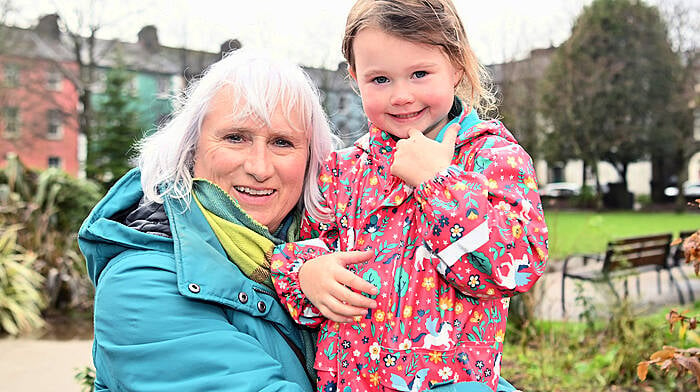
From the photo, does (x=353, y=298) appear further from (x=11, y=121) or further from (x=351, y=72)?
(x=11, y=121)

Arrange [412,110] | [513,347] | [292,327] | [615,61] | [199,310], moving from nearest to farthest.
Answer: [199,310] < [412,110] < [292,327] < [513,347] < [615,61]

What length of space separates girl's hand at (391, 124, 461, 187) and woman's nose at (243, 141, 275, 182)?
0.45 metres

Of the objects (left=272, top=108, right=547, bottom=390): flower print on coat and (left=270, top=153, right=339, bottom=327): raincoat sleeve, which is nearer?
(left=272, top=108, right=547, bottom=390): flower print on coat

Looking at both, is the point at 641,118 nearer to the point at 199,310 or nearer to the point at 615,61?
the point at 615,61

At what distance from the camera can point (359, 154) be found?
2068mm

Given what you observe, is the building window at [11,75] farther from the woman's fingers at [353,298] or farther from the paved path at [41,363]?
the woman's fingers at [353,298]

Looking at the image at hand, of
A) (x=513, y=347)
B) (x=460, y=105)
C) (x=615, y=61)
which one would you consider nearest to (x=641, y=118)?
(x=615, y=61)

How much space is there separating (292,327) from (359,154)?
1.91 ft

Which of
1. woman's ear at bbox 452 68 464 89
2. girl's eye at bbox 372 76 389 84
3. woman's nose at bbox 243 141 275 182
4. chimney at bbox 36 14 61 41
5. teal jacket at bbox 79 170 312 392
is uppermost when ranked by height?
chimney at bbox 36 14 61 41

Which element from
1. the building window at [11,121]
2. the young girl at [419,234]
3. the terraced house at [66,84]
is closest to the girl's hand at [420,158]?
the young girl at [419,234]

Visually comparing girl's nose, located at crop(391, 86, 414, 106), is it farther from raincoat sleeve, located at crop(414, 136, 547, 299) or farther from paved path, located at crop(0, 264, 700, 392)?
paved path, located at crop(0, 264, 700, 392)

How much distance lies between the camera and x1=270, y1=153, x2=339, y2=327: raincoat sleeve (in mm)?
1885

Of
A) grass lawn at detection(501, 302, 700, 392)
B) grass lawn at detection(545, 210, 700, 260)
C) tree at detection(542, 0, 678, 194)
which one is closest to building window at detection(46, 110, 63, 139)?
tree at detection(542, 0, 678, 194)

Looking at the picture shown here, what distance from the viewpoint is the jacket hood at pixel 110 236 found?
1770 millimetres
